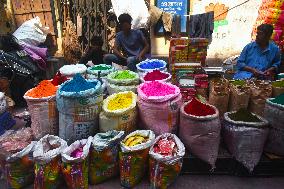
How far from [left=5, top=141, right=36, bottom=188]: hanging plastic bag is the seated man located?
2675 mm

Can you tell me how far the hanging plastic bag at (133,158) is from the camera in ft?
9.11

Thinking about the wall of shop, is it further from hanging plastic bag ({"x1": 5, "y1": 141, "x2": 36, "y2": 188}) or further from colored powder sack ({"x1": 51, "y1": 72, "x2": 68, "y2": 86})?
hanging plastic bag ({"x1": 5, "y1": 141, "x2": 36, "y2": 188})

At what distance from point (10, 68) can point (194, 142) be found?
3.50 meters

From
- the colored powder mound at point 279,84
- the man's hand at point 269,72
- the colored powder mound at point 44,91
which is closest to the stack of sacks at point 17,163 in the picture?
the colored powder mound at point 44,91

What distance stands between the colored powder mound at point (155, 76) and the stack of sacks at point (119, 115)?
0.61 meters

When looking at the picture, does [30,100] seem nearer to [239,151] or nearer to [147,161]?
[147,161]

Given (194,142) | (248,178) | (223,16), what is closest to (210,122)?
(194,142)

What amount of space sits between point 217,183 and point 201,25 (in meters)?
4.11

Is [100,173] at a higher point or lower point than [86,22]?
lower

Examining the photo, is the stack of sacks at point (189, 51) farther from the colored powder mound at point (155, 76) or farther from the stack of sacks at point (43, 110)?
the stack of sacks at point (43, 110)

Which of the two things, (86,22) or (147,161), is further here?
(86,22)

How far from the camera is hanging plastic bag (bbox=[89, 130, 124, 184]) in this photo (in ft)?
9.27

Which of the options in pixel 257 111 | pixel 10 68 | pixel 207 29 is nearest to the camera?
pixel 257 111

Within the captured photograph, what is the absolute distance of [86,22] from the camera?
6.68 m
